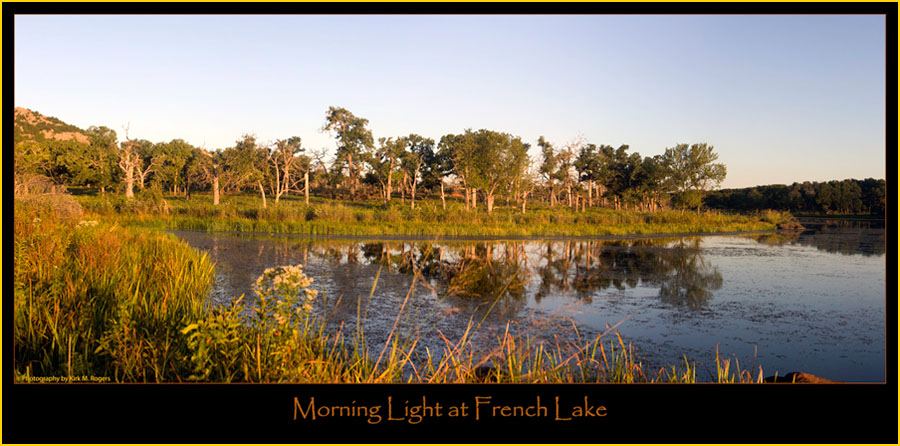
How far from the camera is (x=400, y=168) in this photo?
56.4 m

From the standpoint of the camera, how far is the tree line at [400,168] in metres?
44.0

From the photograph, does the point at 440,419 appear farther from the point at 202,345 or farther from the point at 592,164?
the point at 592,164

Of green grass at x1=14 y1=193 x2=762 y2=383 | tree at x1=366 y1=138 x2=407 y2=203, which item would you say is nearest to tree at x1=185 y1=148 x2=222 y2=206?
tree at x1=366 y1=138 x2=407 y2=203

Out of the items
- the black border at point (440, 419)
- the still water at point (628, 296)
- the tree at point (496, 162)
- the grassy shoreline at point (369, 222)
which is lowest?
the still water at point (628, 296)

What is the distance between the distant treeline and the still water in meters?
18.8

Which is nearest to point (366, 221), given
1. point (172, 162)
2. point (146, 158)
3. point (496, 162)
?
point (496, 162)

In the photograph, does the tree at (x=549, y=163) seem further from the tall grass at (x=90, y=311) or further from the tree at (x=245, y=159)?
the tall grass at (x=90, y=311)

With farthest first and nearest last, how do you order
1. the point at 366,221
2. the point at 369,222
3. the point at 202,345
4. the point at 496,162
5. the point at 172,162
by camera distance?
the point at 172,162, the point at 496,162, the point at 366,221, the point at 369,222, the point at 202,345

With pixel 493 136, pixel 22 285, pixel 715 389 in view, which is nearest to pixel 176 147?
pixel 493 136

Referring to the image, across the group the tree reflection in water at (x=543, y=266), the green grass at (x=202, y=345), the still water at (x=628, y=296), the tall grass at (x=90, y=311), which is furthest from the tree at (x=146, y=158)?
the green grass at (x=202, y=345)

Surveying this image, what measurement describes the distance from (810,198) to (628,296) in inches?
1916

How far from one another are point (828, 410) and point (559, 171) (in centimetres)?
5440

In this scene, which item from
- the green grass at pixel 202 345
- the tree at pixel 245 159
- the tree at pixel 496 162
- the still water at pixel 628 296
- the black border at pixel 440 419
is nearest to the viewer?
the black border at pixel 440 419

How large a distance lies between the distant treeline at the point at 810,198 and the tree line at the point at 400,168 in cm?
500
